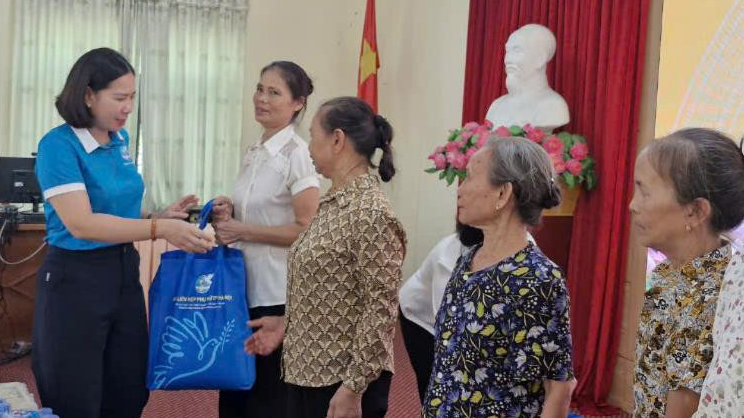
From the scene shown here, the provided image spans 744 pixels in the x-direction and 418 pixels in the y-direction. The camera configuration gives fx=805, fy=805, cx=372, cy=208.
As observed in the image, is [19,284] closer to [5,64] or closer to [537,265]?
[5,64]

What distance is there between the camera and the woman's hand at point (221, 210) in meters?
2.29

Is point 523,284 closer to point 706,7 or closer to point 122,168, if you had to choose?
point 122,168

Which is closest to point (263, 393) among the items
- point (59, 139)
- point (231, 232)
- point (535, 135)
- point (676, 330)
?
point (231, 232)

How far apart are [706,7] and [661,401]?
8.00 ft

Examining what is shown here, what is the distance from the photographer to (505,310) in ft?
4.73

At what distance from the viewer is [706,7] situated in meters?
3.29

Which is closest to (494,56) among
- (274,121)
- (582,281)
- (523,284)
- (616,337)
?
(582,281)

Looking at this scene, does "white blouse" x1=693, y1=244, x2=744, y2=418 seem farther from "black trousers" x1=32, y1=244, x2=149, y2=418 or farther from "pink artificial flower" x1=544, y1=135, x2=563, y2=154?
"pink artificial flower" x1=544, y1=135, x2=563, y2=154

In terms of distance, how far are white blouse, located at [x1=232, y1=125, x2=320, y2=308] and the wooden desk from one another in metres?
2.81

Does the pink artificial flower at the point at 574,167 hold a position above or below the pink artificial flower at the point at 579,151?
below

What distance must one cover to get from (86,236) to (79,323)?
24 centimetres

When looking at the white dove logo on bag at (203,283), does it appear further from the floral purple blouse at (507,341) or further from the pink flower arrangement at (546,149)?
the pink flower arrangement at (546,149)

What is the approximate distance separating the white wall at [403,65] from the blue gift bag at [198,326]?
3442mm

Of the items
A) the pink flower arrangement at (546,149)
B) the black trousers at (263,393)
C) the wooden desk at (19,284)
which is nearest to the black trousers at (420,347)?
the black trousers at (263,393)
